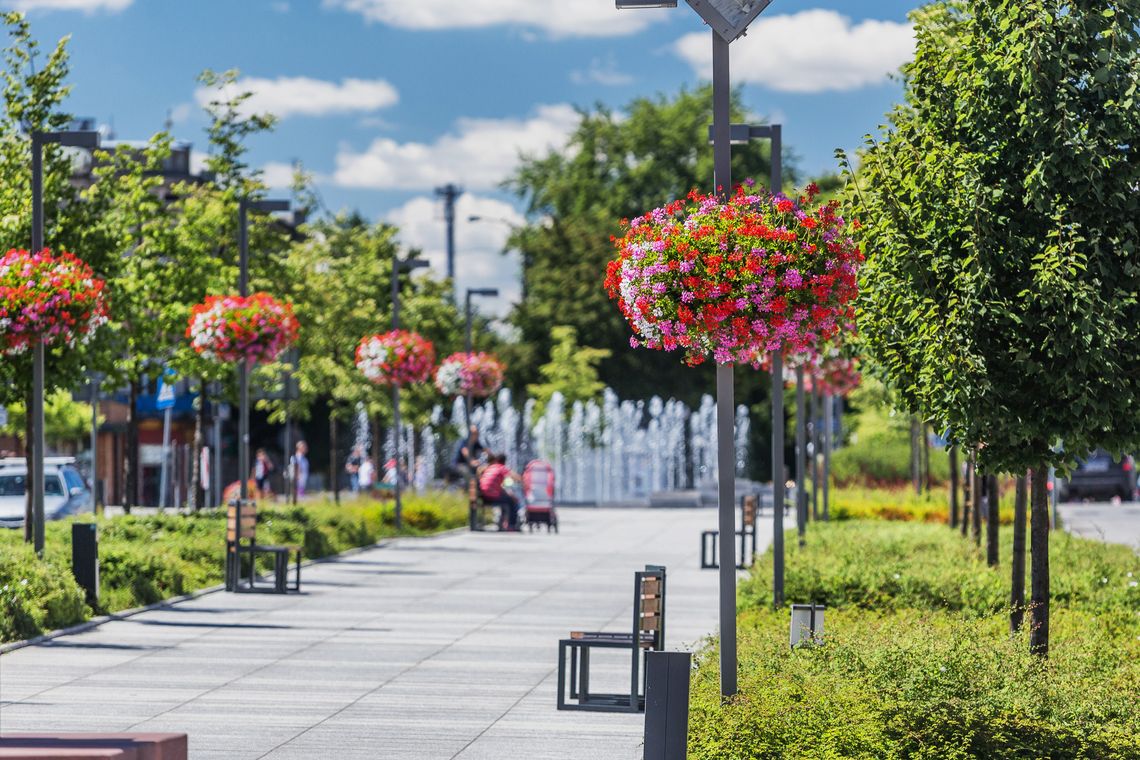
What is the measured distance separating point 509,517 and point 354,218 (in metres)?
64.7

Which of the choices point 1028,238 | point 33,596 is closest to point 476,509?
point 33,596

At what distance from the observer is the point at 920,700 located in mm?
11125

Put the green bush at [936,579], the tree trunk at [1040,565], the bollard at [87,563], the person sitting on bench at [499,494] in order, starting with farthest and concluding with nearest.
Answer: the person sitting on bench at [499,494] → the bollard at [87,563] → the green bush at [936,579] → the tree trunk at [1040,565]

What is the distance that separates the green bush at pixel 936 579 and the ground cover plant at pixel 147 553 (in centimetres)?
686

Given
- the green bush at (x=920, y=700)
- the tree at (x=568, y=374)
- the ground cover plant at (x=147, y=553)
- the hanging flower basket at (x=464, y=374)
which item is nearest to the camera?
the green bush at (x=920, y=700)

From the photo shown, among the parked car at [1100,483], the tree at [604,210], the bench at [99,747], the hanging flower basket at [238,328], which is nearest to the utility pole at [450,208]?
the tree at [604,210]

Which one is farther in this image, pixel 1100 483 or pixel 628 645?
pixel 1100 483

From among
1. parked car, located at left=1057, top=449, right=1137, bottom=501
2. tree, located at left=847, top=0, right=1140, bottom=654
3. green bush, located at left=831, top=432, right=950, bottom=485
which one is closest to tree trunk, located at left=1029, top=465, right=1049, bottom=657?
tree, located at left=847, top=0, right=1140, bottom=654

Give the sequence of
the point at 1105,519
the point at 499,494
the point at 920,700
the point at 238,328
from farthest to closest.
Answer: the point at 1105,519 → the point at 499,494 → the point at 238,328 → the point at 920,700

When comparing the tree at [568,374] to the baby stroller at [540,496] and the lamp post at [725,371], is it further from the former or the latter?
the lamp post at [725,371]

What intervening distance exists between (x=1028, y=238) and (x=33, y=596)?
34.7 feet

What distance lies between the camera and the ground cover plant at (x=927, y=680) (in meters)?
10.1

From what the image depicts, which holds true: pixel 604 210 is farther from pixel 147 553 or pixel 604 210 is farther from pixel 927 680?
pixel 927 680

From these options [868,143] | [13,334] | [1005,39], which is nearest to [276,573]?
[13,334]
